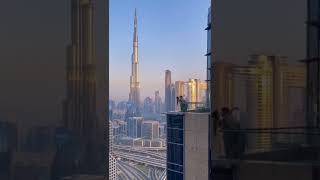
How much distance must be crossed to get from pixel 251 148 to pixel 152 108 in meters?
1.06

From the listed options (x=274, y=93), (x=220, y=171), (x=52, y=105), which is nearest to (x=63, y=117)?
(x=52, y=105)

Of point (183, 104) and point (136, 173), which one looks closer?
point (136, 173)

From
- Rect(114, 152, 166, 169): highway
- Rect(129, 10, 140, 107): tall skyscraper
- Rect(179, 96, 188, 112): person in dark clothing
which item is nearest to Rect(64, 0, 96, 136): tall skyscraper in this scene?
Rect(129, 10, 140, 107): tall skyscraper

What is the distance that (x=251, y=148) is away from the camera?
256 cm

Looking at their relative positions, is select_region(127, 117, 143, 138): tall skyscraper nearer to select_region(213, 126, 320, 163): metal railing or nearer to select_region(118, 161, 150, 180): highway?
select_region(118, 161, 150, 180): highway

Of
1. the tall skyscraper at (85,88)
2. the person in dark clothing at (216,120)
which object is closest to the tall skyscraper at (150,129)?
the person in dark clothing at (216,120)

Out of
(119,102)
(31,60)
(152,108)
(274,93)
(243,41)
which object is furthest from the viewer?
(152,108)

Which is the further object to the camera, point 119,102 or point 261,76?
point 261,76

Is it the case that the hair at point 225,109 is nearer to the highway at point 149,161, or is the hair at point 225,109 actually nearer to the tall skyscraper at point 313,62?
the tall skyscraper at point 313,62

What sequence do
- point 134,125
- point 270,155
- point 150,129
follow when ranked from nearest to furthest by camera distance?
1. point 270,155
2. point 134,125
3. point 150,129

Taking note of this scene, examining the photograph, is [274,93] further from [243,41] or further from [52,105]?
[52,105]

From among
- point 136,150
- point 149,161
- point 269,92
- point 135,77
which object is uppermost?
point 135,77

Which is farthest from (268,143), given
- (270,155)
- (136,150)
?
(136,150)

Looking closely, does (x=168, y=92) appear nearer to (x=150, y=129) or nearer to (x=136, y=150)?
(x=150, y=129)
